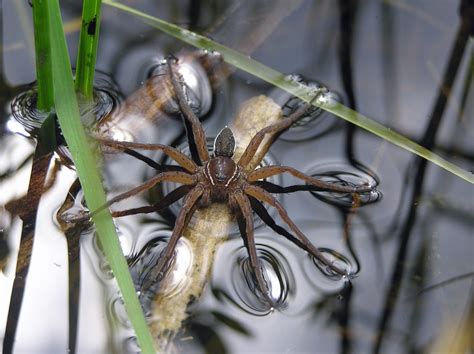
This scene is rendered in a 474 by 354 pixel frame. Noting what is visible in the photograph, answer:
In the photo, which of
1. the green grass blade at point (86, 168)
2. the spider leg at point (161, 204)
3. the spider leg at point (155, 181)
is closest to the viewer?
the green grass blade at point (86, 168)

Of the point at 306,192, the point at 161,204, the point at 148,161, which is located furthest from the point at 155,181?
the point at 306,192

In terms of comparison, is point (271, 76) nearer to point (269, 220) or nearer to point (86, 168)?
point (269, 220)

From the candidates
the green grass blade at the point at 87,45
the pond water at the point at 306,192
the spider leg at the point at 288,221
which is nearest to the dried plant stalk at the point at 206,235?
the pond water at the point at 306,192

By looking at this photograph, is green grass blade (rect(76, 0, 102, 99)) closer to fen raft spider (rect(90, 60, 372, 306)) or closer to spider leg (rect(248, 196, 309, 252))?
fen raft spider (rect(90, 60, 372, 306))

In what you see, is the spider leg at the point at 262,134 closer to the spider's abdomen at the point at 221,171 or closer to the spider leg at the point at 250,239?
the spider's abdomen at the point at 221,171

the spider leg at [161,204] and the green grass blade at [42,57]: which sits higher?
the green grass blade at [42,57]

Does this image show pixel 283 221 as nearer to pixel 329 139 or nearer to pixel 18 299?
pixel 329 139

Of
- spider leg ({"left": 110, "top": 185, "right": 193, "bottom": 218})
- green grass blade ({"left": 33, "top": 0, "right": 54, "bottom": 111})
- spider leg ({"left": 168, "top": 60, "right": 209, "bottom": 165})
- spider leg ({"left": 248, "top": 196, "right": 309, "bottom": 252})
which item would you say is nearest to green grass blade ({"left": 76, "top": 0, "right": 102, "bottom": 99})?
green grass blade ({"left": 33, "top": 0, "right": 54, "bottom": 111})
